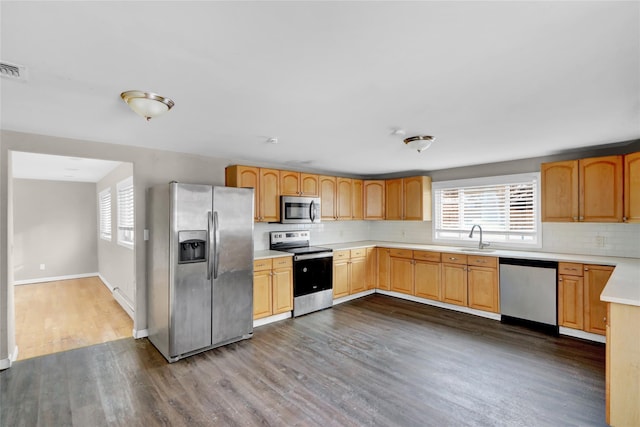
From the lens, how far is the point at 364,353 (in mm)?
3205

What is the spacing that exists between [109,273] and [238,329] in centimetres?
420

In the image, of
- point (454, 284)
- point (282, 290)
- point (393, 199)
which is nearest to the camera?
point (282, 290)

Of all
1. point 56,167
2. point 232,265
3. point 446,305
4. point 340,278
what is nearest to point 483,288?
point 446,305

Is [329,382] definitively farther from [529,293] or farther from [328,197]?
[328,197]

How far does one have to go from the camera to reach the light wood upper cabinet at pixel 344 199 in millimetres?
5441

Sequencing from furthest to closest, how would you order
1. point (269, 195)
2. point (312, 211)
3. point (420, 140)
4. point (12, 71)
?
point (312, 211) < point (269, 195) < point (420, 140) < point (12, 71)

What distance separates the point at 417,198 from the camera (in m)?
5.33

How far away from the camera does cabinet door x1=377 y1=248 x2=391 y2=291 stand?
17.6 feet

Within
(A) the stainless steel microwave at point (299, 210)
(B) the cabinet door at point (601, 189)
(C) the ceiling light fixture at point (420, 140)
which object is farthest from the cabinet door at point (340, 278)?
(B) the cabinet door at point (601, 189)

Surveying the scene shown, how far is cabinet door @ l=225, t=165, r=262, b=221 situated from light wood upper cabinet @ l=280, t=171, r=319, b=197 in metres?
0.43

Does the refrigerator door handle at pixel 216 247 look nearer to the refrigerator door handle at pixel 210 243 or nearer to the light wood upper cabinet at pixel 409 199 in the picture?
the refrigerator door handle at pixel 210 243

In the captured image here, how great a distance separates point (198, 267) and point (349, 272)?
262 centimetres

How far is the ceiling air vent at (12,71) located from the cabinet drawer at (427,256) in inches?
188

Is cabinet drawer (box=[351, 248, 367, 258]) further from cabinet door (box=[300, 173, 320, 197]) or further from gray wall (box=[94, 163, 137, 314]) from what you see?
gray wall (box=[94, 163, 137, 314])
